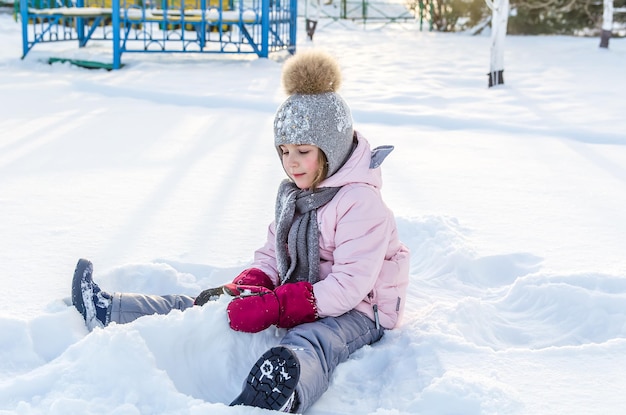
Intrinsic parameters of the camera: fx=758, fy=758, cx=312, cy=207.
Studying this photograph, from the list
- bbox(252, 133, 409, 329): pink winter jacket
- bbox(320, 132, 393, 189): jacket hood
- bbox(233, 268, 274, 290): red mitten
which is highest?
bbox(320, 132, 393, 189): jacket hood

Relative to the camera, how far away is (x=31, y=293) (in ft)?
7.88

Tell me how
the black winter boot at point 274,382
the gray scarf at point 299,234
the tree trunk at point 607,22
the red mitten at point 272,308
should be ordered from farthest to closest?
the tree trunk at point 607,22 < the gray scarf at point 299,234 < the red mitten at point 272,308 < the black winter boot at point 274,382

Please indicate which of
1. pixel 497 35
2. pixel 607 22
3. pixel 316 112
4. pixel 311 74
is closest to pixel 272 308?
pixel 316 112

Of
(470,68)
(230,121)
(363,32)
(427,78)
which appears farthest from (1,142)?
(363,32)

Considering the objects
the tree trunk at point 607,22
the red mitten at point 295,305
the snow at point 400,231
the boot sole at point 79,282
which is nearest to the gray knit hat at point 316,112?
the red mitten at point 295,305

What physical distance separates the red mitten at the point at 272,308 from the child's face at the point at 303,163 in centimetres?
30

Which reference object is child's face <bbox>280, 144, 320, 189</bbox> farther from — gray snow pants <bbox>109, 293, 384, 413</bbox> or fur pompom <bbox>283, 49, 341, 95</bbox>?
gray snow pants <bbox>109, 293, 384, 413</bbox>

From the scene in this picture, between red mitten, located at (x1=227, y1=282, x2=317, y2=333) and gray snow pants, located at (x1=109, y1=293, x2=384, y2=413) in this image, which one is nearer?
gray snow pants, located at (x1=109, y1=293, x2=384, y2=413)

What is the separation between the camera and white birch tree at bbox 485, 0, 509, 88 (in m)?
8.34

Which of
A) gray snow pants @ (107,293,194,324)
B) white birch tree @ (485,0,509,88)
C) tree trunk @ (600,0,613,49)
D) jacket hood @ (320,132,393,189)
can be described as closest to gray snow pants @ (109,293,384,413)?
gray snow pants @ (107,293,194,324)

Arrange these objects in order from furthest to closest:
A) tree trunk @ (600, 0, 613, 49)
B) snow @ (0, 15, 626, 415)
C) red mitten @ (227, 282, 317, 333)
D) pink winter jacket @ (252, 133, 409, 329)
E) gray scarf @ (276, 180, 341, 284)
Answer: tree trunk @ (600, 0, 613, 49) < gray scarf @ (276, 180, 341, 284) < pink winter jacket @ (252, 133, 409, 329) < red mitten @ (227, 282, 317, 333) < snow @ (0, 15, 626, 415)

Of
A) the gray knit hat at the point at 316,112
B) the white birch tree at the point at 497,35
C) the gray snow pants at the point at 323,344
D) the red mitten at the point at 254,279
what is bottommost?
the gray snow pants at the point at 323,344

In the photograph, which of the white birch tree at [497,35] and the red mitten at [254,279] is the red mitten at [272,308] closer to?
the red mitten at [254,279]

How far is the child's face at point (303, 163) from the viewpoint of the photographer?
2143 millimetres
